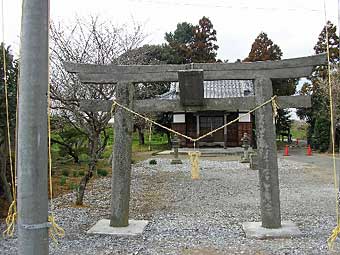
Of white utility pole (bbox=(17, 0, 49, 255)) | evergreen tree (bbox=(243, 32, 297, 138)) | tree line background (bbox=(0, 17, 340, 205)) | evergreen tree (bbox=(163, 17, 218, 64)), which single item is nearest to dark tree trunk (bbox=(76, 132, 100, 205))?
tree line background (bbox=(0, 17, 340, 205))

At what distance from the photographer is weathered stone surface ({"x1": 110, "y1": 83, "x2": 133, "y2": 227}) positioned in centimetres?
571

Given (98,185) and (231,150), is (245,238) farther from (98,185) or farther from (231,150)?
(231,150)

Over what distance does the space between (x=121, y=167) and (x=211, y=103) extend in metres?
1.70

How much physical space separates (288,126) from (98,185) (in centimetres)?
2310

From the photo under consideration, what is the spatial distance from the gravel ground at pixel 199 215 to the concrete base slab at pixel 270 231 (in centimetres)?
12

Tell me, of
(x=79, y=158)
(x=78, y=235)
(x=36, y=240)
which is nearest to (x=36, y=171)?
(x=36, y=240)

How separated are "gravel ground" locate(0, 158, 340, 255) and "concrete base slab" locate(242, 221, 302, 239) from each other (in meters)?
0.12

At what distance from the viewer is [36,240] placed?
5.81 ft

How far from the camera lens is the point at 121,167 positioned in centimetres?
572

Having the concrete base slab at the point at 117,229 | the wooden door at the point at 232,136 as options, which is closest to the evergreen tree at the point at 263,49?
the wooden door at the point at 232,136

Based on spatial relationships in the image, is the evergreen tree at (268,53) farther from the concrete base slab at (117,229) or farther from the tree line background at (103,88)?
the concrete base slab at (117,229)

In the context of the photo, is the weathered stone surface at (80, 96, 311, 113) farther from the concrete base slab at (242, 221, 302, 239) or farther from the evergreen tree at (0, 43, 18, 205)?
the concrete base slab at (242, 221, 302, 239)

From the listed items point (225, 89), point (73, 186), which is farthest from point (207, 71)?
point (225, 89)

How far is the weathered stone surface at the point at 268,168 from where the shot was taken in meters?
5.49
